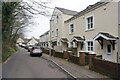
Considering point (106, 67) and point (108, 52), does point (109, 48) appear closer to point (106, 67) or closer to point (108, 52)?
point (108, 52)

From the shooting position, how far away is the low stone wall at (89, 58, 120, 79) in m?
4.73

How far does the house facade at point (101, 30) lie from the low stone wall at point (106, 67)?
952mm

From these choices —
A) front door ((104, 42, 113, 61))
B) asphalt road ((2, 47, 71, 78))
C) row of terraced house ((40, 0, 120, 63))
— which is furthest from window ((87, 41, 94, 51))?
asphalt road ((2, 47, 71, 78))

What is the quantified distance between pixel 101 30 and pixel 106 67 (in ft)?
16.6

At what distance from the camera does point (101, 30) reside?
9.45 m

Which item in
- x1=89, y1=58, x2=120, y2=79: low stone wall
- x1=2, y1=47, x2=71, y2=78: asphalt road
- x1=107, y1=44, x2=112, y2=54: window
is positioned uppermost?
x1=107, y1=44, x2=112, y2=54: window

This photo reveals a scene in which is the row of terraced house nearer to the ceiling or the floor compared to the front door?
nearer to the ceiling

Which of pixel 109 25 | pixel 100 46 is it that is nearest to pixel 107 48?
pixel 100 46

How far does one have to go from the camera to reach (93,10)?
10.6m

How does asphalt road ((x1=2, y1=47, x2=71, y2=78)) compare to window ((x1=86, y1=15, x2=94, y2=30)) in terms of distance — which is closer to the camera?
asphalt road ((x1=2, y1=47, x2=71, y2=78))

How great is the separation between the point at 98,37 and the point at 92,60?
288cm

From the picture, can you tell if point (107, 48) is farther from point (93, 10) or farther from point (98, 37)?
point (93, 10)

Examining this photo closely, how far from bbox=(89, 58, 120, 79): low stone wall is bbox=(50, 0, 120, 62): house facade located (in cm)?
95

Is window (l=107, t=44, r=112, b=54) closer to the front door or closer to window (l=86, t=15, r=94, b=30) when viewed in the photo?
the front door
